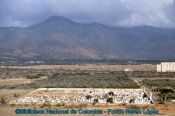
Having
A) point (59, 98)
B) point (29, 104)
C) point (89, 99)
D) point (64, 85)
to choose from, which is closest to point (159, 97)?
point (89, 99)

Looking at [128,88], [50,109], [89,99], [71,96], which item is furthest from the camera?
[128,88]

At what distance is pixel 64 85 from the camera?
75875 millimetres

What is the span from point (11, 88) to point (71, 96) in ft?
52.6

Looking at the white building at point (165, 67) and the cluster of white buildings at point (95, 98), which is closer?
the cluster of white buildings at point (95, 98)

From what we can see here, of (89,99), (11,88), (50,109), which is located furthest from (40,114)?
(11,88)

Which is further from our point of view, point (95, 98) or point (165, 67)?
point (165, 67)

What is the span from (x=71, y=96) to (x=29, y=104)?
10019mm

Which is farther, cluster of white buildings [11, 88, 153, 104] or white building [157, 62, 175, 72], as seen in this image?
white building [157, 62, 175, 72]

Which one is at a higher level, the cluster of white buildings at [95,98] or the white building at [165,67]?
the white building at [165,67]

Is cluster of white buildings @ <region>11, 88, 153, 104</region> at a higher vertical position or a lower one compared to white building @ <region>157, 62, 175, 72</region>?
lower

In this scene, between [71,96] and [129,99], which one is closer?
[129,99]

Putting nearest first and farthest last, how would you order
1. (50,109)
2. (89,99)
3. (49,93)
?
1. (50,109)
2. (89,99)
3. (49,93)

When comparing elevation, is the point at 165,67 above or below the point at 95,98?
above

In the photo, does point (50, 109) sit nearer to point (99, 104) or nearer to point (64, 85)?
point (99, 104)
